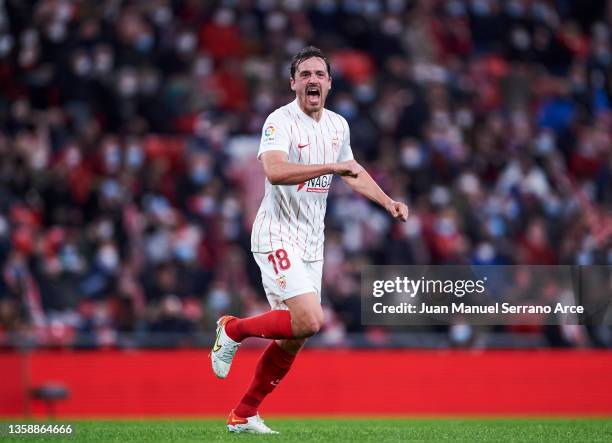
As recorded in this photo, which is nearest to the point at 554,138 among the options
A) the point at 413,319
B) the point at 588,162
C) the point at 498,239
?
the point at 588,162

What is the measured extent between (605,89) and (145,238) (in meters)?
7.85

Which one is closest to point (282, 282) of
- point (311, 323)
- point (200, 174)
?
point (311, 323)

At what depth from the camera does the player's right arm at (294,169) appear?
760 centimetres

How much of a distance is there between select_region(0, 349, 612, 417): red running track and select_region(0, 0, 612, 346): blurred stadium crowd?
1.00ft

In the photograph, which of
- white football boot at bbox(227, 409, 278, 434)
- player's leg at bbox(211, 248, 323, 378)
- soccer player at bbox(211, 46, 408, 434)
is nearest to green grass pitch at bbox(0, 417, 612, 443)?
white football boot at bbox(227, 409, 278, 434)

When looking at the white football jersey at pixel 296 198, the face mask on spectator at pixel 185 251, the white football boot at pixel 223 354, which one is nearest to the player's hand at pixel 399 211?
the white football jersey at pixel 296 198

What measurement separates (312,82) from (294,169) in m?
0.77

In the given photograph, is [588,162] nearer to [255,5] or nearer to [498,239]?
[498,239]

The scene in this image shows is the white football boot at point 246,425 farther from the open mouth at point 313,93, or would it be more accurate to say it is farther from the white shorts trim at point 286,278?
the open mouth at point 313,93

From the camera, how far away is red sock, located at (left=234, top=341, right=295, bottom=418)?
8.35m

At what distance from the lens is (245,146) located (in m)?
16.8

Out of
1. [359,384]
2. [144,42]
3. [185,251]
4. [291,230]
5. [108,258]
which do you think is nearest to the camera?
[291,230]

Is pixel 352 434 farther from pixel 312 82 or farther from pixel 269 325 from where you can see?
pixel 312 82

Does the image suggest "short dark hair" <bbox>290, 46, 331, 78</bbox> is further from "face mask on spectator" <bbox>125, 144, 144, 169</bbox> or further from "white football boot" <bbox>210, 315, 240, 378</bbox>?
"face mask on spectator" <bbox>125, 144, 144, 169</bbox>
